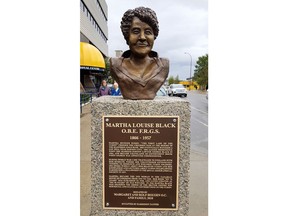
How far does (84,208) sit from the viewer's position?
156 inches

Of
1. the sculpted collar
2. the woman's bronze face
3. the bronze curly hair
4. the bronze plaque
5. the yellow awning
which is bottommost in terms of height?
the bronze plaque

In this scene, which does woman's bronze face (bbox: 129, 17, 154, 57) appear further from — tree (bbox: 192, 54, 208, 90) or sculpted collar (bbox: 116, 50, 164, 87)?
tree (bbox: 192, 54, 208, 90)

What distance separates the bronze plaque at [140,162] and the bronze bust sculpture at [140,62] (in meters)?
0.39

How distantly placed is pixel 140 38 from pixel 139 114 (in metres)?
0.94

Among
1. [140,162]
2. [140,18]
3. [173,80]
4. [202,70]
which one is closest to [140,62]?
[140,18]

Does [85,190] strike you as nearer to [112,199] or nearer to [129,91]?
[112,199]

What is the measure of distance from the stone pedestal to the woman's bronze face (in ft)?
2.18

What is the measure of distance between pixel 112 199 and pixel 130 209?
25 cm

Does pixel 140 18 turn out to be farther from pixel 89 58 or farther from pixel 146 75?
pixel 89 58

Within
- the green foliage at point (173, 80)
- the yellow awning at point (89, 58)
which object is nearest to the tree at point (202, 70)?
the green foliage at point (173, 80)

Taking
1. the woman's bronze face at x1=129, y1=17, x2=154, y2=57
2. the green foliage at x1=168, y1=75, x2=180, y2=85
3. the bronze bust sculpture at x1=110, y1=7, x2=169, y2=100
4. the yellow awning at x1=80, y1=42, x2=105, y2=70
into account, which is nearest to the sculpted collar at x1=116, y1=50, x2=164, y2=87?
the bronze bust sculpture at x1=110, y1=7, x2=169, y2=100

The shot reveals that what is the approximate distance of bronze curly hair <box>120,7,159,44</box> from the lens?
3.21 metres

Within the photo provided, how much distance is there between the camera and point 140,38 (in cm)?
326

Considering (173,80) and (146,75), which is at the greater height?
(173,80)
